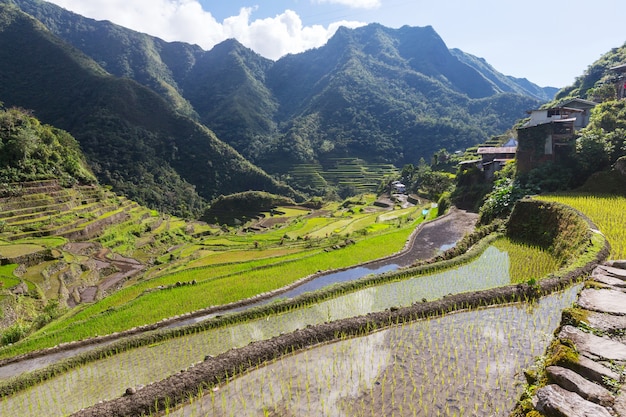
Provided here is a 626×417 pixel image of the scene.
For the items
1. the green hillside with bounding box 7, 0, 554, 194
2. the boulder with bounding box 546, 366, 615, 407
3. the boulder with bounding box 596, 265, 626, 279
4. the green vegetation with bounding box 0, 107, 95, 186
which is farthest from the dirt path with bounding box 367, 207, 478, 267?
the green hillside with bounding box 7, 0, 554, 194

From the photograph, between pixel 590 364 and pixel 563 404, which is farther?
pixel 590 364

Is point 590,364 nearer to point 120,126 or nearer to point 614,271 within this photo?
point 614,271

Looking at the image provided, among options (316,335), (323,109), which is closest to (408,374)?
(316,335)

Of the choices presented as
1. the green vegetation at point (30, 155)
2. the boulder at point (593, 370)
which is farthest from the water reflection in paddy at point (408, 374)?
the green vegetation at point (30, 155)

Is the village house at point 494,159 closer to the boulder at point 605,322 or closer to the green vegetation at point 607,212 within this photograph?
the green vegetation at point 607,212

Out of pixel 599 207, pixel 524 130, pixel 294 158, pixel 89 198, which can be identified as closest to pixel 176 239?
pixel 89 198

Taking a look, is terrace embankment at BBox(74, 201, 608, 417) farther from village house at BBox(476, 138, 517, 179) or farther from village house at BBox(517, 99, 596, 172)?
village house at BBox(476, 138, 517, 179)

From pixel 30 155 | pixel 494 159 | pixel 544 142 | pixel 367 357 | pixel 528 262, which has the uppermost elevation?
pixel 30 155
